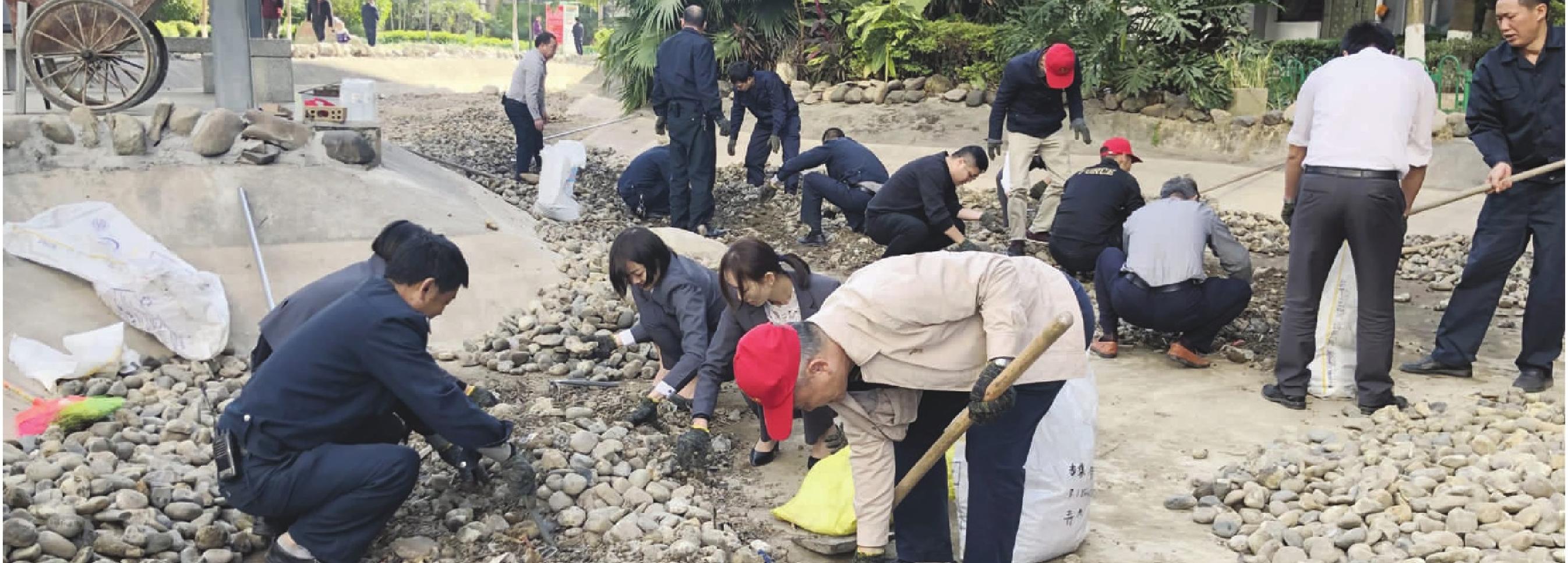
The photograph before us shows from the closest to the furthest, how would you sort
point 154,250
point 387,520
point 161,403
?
point 387,520
point 161,403
point 154,250

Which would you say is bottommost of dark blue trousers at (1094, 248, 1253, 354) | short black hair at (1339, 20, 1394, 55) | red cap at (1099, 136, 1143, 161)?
dark blue trousers at (1094, 248, 1253, 354)

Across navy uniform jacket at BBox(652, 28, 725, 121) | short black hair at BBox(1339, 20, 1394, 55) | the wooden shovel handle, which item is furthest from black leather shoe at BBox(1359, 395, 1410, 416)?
navy uniform jacket at BBox(652, 28, 725, 121)

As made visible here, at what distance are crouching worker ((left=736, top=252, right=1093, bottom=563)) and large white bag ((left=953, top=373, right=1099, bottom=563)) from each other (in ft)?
0.99

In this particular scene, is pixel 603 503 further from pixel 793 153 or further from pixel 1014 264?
pixel 793 153

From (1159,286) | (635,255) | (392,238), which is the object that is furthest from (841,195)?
(392,238)

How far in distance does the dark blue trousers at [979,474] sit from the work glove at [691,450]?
1.09 meters

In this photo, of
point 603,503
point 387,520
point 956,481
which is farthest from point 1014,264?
point 387,520

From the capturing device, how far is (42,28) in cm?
746

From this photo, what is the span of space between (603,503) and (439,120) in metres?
12.2

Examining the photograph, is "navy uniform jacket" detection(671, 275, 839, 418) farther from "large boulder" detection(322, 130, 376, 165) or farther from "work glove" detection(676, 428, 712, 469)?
"large boulder" detection(322, 130, 376, 165)

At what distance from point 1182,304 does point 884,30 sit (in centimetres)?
821

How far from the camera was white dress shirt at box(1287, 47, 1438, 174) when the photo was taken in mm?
4672

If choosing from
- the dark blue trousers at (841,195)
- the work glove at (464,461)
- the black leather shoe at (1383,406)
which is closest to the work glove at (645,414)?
the work glove at (464,461)

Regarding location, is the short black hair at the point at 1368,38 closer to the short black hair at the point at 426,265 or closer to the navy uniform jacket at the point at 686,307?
the navy uniform jacket at the point at 686,307
